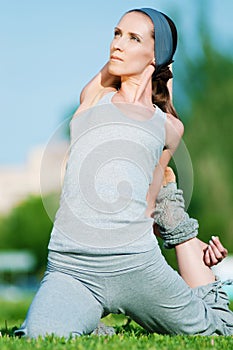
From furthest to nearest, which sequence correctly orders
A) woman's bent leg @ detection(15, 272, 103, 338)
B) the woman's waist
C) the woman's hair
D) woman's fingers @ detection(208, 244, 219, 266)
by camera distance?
woman's fingers @ detection(208, 244, 219, 266) → the woman's hair → the woman's waist → woman's bent leg @ detection(15, 272, 103, 338)

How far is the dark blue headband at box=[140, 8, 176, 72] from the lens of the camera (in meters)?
4.83

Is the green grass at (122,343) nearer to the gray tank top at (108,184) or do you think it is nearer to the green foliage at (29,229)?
the gray tank top at (108,184)

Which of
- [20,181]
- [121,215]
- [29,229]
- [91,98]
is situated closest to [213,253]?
[121,215]

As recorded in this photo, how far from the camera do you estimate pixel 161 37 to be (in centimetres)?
486

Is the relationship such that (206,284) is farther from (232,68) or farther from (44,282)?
(232,68)

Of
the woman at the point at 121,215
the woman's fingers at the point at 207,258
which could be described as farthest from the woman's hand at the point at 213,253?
the woman at the point at 121,215

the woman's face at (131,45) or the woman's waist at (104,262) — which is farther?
the woman's face at (131,45)

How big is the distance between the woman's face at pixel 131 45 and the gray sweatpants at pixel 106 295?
99cm

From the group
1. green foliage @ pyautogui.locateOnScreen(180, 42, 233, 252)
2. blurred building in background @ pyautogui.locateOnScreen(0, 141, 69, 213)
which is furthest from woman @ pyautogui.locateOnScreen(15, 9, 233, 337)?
blurred building in background @ pyautogui.locateOnScreen(0, 141, 69, 213)

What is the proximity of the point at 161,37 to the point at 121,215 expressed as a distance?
3.43 feet

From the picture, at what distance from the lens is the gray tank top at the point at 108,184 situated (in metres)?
4.43

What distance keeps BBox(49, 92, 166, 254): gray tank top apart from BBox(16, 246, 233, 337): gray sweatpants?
0.07 metres

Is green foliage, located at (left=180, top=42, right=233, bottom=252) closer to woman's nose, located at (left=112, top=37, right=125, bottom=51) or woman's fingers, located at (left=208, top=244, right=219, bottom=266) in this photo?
woman's fingers, located at (left=208, top=244, right=219, bottom=266)

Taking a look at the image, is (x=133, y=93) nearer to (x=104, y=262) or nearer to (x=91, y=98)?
(x=91, y=98)
